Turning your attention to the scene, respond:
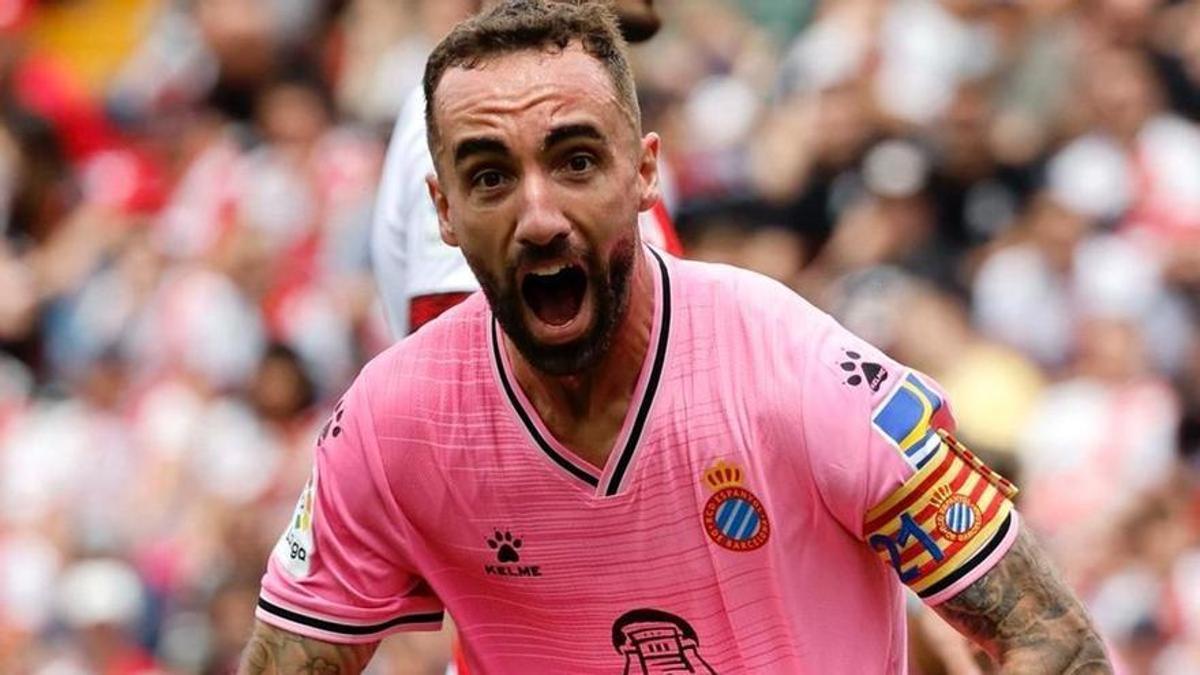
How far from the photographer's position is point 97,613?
11.5m

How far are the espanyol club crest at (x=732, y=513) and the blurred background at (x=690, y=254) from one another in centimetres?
398

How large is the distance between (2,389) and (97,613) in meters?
2.51

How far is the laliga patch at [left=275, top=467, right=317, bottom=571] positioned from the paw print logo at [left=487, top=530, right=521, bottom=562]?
12.7 inches

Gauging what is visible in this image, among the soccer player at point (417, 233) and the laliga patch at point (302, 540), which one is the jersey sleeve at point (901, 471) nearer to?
the laliga patch at point (302, 540)

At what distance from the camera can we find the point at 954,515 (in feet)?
13.4

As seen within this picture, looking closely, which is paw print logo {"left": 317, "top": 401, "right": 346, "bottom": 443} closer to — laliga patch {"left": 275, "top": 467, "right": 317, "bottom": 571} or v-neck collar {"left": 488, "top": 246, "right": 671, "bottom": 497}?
laliga patch {"left": 275, "top": 467, "right": 317, "bottom": 571}

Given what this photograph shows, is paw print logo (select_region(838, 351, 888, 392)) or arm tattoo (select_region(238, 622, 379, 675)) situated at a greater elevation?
paw print logo (select_region(838, 351, 888, 392))

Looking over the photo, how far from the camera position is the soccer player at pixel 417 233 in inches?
217

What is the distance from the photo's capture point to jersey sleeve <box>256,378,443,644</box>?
14.6ft

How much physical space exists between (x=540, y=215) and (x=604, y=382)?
0.40 meters

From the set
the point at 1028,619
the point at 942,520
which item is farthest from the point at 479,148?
the point at 1028,619

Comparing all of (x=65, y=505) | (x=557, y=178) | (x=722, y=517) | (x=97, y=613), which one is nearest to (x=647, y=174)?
(x=557, y=178)

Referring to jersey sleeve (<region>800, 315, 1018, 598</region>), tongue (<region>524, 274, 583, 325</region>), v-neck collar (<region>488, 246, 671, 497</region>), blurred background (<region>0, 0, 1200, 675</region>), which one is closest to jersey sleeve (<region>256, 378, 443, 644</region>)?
v-neck collar (<region>488, 246, 671, 497</region>)

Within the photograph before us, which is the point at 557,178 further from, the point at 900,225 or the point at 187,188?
the point at 187,188
